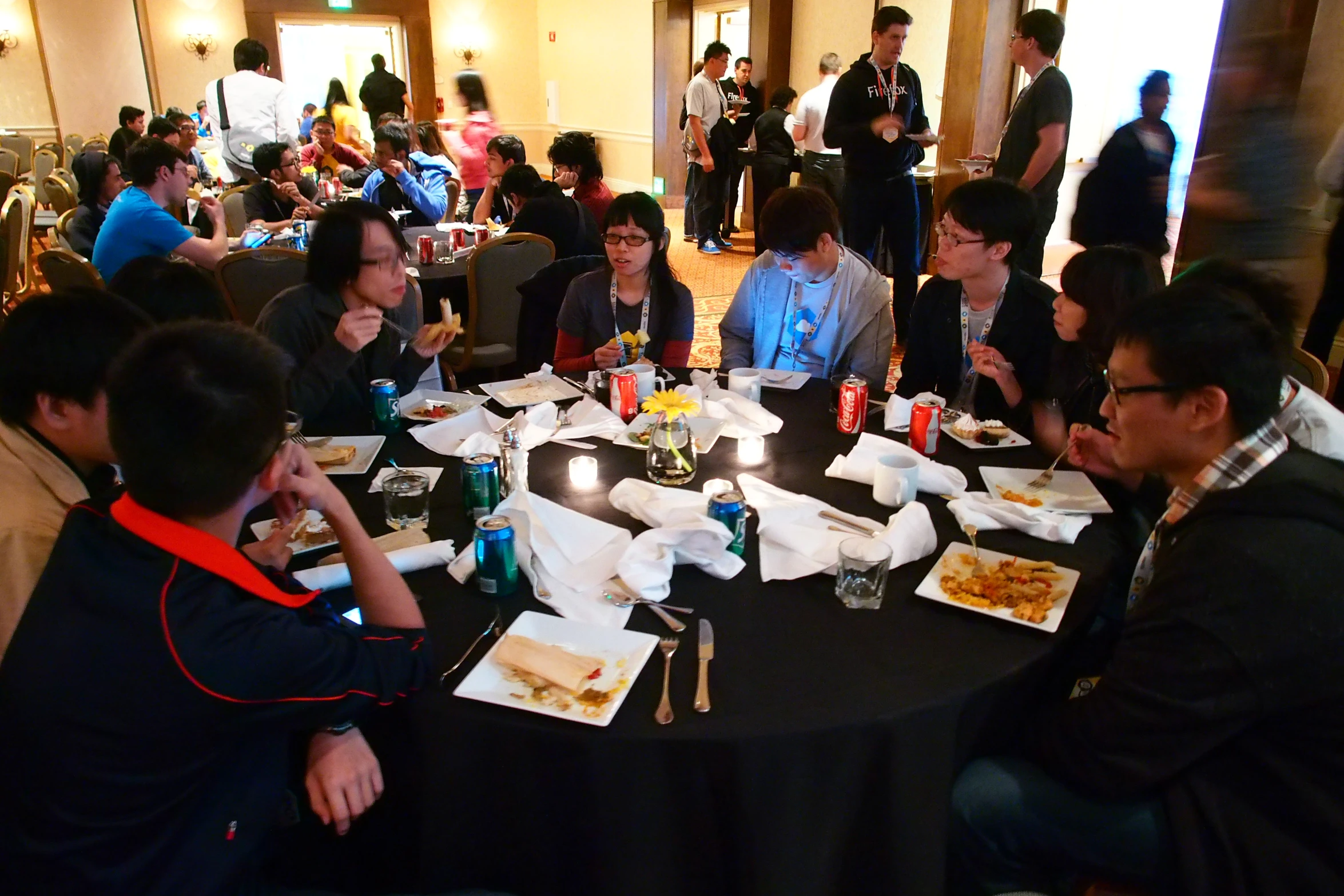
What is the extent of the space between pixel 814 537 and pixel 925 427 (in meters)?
0.57

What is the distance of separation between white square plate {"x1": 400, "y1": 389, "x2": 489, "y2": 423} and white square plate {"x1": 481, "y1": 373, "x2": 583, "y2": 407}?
5cm

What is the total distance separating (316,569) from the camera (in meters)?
1.46

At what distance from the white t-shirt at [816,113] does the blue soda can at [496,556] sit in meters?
6.44

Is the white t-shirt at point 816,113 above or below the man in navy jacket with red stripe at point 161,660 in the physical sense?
above

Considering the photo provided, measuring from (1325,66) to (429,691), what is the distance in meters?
5.26

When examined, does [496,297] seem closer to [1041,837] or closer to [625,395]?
[625,395]

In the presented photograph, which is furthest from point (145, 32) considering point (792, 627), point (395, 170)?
point (792, 627)

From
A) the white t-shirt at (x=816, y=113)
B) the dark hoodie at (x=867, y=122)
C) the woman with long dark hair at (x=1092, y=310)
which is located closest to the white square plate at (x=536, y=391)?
the woman with long dark hair at (x=1092, y=310)

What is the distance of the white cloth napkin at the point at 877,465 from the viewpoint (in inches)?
71.1

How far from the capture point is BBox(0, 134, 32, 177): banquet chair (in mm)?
9781

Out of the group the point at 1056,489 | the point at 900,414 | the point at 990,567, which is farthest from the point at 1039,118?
the point at 990,567

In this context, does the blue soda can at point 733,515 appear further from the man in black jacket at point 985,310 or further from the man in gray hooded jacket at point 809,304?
the man in gray hooded jacket at point 809,304

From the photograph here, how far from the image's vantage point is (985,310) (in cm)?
264

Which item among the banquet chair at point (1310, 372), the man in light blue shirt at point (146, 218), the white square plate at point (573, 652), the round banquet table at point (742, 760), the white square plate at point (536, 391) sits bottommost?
the round banquet table at point (742, 760)
